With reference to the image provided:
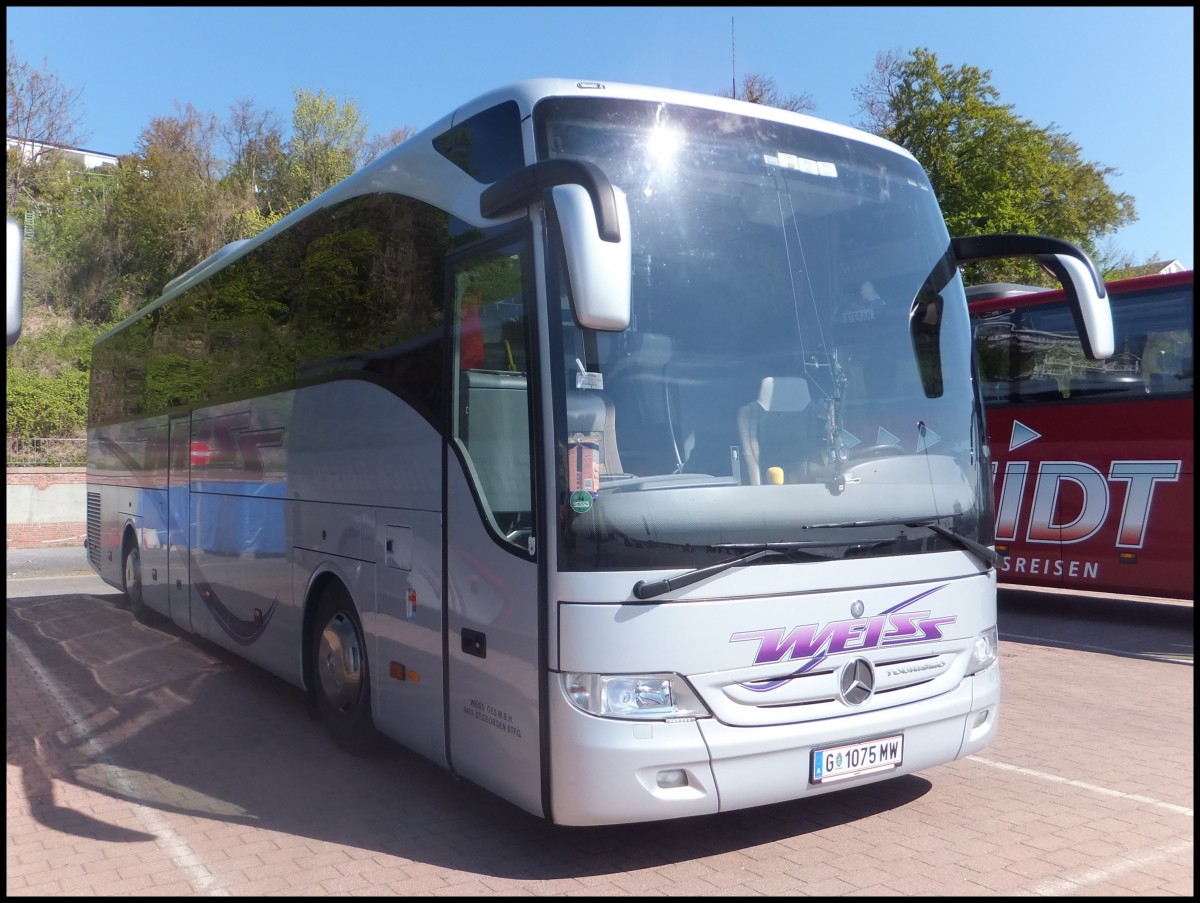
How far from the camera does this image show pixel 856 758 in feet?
15.9

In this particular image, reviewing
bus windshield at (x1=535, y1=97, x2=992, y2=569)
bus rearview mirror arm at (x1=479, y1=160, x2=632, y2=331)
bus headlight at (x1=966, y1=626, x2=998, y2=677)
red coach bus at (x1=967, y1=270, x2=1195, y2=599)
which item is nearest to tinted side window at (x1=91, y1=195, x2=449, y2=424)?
bus windshield at (x1=535, y1=97, x2=992, y2=569)

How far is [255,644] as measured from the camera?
836cm

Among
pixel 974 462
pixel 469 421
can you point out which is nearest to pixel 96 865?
pixel 469 421

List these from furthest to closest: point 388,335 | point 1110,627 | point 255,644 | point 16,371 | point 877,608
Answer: point 16,371, point 1110,627, point 255,644, point 388,335, point 877,608

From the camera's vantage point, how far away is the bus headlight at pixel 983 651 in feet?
17.7

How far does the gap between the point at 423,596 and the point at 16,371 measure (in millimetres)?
29742

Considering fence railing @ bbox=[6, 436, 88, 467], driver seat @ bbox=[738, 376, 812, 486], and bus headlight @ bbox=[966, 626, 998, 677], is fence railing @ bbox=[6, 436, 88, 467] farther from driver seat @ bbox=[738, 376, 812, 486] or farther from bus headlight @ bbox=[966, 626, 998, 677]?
bus headlight @ bbox=[966, 626, 998, 677]

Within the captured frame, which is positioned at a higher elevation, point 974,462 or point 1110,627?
point 974,462

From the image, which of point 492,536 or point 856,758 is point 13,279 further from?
point 856,758

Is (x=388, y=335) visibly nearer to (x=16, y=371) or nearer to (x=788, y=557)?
(x=788, y=557)

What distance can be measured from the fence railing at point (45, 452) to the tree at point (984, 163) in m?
20.9

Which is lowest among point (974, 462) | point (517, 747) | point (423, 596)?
point (517, 747)

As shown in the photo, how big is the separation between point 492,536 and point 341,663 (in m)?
2.28

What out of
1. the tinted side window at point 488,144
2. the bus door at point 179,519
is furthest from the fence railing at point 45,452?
the tinted side window at point 488,144
